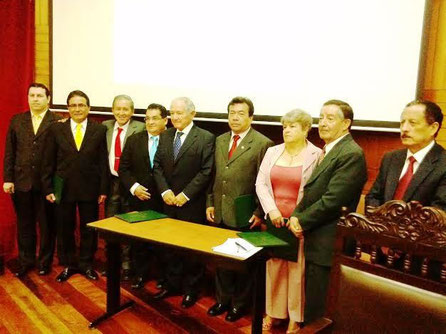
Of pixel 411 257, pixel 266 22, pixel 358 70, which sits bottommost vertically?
pixel 411 257

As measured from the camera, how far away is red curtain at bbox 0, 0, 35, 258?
391cm

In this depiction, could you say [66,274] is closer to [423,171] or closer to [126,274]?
[126,274]

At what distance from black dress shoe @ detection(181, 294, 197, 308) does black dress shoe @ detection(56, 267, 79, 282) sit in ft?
3.38

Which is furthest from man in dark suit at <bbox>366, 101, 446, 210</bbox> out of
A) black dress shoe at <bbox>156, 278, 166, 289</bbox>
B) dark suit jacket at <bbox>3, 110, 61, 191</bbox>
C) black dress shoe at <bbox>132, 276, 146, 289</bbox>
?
dark suit jacket at <bbox>3, 110, 61, 191</bbox>

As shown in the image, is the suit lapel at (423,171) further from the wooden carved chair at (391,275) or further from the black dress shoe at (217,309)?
the black dress shoe at (217,309)

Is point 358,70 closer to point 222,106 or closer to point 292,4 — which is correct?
point 292,4

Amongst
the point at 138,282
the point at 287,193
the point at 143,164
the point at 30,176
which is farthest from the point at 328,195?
the point at 30,176

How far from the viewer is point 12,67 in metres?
3.96

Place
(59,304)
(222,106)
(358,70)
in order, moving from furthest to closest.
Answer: (222,106), (59,304), (358,70)

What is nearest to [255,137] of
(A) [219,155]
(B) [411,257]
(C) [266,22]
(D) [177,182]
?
(A) [219,155]

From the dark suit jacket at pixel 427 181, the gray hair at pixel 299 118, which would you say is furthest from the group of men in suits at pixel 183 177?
the gray hair at pixel 299 118

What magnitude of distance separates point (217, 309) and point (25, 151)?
196cm

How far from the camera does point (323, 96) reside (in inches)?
106

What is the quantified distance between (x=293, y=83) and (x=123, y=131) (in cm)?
140
